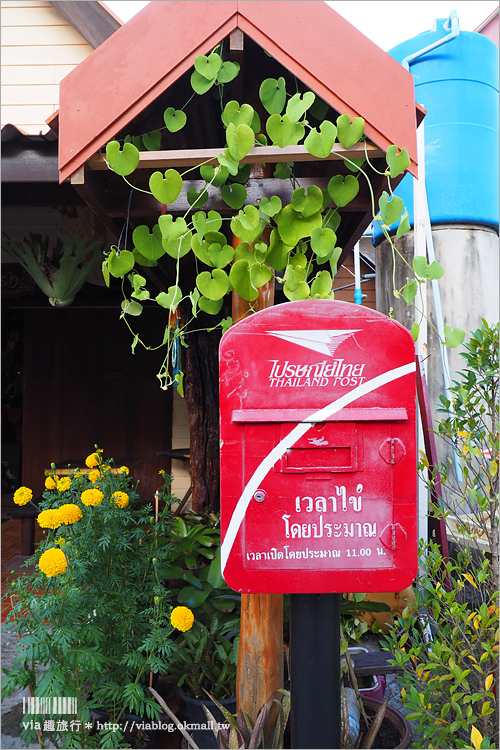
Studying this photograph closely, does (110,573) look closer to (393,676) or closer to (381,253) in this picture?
(393,676)

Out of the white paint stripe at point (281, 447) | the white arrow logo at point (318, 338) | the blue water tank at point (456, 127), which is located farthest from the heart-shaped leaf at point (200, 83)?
the blue water tank at point (456, 127)

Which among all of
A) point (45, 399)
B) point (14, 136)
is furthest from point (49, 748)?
point (45, 399)

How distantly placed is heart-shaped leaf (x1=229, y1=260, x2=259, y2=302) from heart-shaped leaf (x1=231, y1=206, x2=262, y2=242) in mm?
82

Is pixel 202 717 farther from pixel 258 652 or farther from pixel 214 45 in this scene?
pixel 214 45

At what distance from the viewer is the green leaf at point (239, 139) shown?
149 cm

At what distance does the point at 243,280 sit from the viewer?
1623 millimetres

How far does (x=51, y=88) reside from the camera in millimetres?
3986

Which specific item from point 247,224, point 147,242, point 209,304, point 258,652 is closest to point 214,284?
point 209,304

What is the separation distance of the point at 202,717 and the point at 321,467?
56.2 inches

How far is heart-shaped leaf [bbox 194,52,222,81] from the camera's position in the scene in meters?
1.55

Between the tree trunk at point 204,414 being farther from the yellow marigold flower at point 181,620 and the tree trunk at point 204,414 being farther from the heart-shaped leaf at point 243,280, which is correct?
the heart-shaped leaf at point 243,280

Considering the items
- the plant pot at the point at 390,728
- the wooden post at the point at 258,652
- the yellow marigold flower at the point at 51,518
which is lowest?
the plant pot at the point at 390,728

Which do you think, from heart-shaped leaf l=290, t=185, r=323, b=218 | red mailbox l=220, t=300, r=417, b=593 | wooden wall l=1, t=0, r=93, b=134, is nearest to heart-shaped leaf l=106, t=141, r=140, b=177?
heart-shaped leaf l=290, t=185, r=323, b=218

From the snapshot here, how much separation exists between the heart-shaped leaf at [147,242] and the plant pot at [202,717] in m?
1.79
